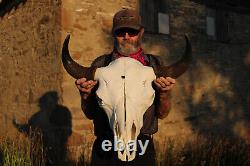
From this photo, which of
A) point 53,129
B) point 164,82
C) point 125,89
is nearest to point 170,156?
point 53,129

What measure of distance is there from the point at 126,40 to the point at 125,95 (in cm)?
61

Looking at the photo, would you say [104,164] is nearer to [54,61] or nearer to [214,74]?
[54,61]

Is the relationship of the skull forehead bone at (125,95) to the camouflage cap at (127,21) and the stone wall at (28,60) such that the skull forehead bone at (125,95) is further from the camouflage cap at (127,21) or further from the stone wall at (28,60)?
the stone wall at (28,60)

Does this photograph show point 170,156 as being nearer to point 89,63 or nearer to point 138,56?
point 89,63

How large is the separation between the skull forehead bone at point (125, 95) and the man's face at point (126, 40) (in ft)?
0.66

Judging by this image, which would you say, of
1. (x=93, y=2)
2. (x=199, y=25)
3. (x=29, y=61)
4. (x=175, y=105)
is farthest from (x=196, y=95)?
(x=29, y=61)

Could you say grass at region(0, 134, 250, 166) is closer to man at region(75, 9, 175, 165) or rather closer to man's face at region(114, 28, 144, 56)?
man at region(75, 9, 175, 165)

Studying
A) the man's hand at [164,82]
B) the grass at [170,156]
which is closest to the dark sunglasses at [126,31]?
the man's hand at [164,82]

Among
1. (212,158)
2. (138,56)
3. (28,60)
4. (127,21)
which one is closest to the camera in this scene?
(127,21)

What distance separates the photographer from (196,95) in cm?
866

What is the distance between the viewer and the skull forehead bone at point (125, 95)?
232cm

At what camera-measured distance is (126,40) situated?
9.28 feet

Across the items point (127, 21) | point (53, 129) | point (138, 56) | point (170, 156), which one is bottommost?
point (170, 156)

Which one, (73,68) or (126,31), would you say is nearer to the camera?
(73,68)
